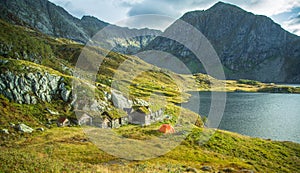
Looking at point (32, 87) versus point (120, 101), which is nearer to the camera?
point (32, 87)

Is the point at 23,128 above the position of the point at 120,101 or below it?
below

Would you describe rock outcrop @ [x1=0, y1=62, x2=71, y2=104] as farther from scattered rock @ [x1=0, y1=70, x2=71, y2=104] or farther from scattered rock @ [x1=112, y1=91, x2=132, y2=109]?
scattered rock @ [x1=112, y1=91, x2=132, y2=109]

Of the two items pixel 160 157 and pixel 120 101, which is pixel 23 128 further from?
pixel 120 101

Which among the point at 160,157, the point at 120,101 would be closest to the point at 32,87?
the point at 120,101

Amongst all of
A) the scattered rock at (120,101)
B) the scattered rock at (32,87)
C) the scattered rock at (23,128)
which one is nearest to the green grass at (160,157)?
the scattered rock at (23,128)

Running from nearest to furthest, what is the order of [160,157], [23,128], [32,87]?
[160,157] < [23,128] < [32,87]

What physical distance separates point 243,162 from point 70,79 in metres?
63.1

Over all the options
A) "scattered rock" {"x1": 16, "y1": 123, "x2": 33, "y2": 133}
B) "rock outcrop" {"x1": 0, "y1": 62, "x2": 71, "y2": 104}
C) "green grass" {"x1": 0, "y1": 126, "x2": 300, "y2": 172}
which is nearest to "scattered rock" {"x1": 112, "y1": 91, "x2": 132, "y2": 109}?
"rock outcrop" {"x1": 0, "y1": 62, "x2": 71, "y2": 104}

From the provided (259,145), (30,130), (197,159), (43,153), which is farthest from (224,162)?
A: (30,130)

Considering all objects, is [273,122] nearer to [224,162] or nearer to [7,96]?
[224,162]

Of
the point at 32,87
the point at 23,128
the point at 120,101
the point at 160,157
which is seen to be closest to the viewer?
the point at 160,157

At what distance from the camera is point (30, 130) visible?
56656mm

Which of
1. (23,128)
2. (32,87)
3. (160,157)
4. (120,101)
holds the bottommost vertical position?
(160,157)

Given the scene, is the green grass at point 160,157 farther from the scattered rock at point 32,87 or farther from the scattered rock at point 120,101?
the scattered rock at point 120,101
